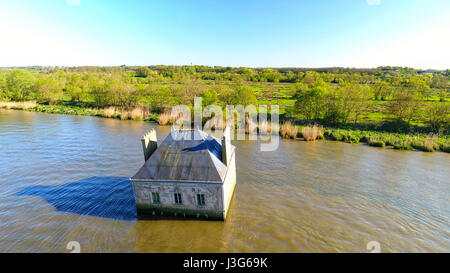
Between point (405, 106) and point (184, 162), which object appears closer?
point (184, 162)

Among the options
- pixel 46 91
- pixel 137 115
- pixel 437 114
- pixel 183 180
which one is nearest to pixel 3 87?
pixel 46 91

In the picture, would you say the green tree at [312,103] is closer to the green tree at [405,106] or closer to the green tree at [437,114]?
the green tree at [405,106]

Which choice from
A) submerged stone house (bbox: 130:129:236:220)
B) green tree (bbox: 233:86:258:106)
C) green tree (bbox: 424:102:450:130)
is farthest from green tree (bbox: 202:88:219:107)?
green tree (bbox: 424:102:450:130)

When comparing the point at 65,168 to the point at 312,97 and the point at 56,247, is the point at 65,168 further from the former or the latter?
the point at 312,97

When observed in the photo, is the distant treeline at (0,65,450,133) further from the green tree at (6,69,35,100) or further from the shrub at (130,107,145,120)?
the shrub at (130,107,145,120)

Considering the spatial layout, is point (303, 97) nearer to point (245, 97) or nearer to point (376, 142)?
point (245, 97)
